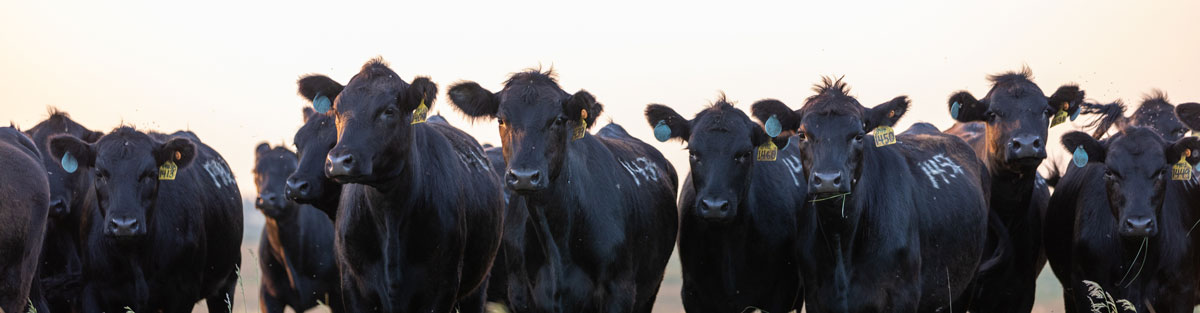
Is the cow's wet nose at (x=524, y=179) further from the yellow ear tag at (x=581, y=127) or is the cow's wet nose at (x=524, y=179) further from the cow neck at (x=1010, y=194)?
the cow neck at (x=1010, y=194)

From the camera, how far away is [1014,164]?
32.9 ft

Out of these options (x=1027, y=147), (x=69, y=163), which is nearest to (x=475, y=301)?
(x=69, y=163)

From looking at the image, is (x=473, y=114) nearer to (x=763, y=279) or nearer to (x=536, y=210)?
(x=536, y=210)

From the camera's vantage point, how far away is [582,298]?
8.08m

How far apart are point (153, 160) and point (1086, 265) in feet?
23.6

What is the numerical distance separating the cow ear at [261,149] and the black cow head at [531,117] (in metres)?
6.42

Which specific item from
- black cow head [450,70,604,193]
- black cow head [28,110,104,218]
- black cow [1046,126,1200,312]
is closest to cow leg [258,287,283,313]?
black cow head [28,110,104,218]

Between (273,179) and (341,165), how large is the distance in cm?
683

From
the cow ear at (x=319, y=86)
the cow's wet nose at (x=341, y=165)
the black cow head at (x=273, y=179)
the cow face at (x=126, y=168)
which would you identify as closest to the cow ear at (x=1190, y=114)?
the cow ear at (x=319, y=86)

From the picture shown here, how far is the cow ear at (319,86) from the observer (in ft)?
26.8

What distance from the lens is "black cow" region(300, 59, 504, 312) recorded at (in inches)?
301

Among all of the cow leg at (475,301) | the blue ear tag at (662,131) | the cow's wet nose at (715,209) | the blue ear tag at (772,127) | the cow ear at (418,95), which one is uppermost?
the cow ear at (418,95)

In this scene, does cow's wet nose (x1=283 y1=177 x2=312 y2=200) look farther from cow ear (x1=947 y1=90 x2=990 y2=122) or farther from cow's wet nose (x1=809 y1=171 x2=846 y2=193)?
cow ear (x1=947 y1=90 x2=990 y2=122)

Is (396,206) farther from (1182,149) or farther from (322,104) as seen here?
(1182,149)
